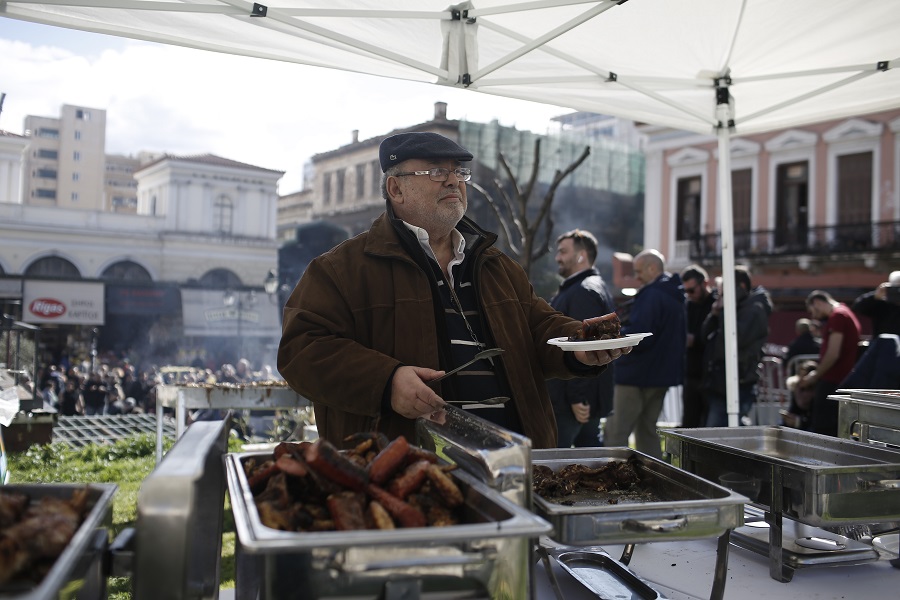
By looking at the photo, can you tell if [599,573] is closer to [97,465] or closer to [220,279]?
[97,465]

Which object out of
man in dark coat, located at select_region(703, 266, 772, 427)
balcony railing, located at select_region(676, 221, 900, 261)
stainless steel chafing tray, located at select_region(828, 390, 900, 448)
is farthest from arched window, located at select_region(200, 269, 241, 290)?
stainless steel chafing tray, located at select_region(828, 390, 900, 448)

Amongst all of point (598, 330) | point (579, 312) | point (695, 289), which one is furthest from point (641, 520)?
point (695, 289)

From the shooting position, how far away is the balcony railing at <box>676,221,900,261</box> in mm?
18906

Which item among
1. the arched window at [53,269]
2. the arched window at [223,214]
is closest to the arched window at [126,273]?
the arched window at [53,269]

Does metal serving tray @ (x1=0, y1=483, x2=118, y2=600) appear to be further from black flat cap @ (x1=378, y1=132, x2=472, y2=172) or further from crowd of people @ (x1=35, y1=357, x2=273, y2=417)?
crowd of people @ (x1=35, y1=357, x2=273, y2=417)

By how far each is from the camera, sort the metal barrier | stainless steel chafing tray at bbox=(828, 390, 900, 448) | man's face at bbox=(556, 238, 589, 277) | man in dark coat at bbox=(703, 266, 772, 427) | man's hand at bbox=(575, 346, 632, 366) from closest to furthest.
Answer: man's hand at bbox=(575, 346, 632, 366) < stainless steel chafing tray at bbox=(828, 390, 900, 448) < man's face at bbox=(556, 238, 589, 277) < man in dark coat at bbox=(703, 266, 772, 427) < the metal barrier

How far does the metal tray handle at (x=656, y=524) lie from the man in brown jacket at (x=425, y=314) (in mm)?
691

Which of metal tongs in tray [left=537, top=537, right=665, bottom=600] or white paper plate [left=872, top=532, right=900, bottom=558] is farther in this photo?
white paper plate [left=872, top=532, right=900, bottom=558]

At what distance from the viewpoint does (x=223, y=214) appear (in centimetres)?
2939

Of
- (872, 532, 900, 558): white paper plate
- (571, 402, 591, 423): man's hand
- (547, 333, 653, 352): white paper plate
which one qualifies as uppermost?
(547, 333, 653, 352): white paper plate

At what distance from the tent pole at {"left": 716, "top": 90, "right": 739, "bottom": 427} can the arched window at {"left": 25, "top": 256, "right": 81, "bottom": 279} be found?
27166 millimetres

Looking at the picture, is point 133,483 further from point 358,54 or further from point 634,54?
point 634,54

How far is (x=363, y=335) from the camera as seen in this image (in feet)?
7.71

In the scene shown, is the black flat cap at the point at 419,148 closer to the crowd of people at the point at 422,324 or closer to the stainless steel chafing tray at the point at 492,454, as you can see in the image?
the crowd of people at the point at 422,324
